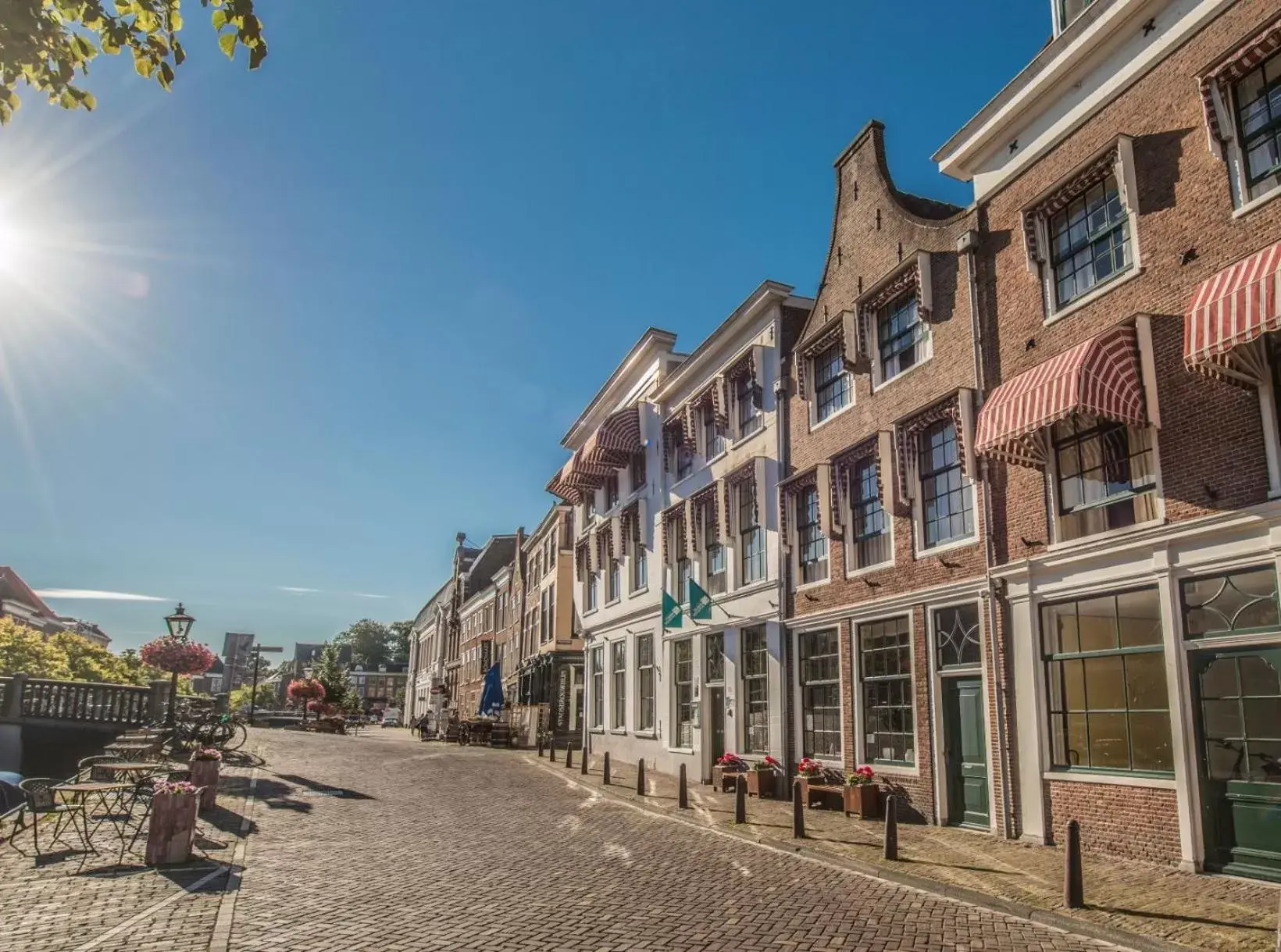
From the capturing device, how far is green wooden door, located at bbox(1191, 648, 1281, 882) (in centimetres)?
1032

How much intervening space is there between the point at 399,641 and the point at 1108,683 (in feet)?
489

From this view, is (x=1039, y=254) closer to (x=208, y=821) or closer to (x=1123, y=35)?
(x=1123, y=35)

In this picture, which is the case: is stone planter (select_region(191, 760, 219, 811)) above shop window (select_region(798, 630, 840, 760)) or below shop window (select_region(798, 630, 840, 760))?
below

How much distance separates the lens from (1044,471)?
45.0 ft

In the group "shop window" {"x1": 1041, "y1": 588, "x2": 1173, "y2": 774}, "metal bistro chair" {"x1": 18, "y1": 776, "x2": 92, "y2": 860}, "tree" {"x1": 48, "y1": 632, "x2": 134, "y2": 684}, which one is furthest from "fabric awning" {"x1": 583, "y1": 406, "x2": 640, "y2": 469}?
"tree" {"x1": 48, "y1": 632, "x2": 134, "y2": 684}

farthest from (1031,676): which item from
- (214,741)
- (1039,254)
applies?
(214,741)

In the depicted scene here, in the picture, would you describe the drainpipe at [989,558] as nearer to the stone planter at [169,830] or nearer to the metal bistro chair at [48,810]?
the stone planter at [169,830]

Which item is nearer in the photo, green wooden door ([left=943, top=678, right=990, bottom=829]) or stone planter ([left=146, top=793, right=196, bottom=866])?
stone planter ([left=146, top=793, right=196, bottom=866])

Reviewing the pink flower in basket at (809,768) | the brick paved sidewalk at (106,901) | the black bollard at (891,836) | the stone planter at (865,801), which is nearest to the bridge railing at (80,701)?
the brick paved sidewalk at (106,901)

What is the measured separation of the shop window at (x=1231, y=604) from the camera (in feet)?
34.7

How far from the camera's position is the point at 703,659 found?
933 inches

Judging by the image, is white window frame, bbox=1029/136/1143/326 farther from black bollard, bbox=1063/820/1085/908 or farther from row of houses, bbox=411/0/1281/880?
black bollard, bbox=1063/820/1085/908

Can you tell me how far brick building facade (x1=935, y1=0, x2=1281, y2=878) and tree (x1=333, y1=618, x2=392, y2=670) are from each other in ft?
472

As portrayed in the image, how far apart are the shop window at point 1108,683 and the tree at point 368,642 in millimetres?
143921
